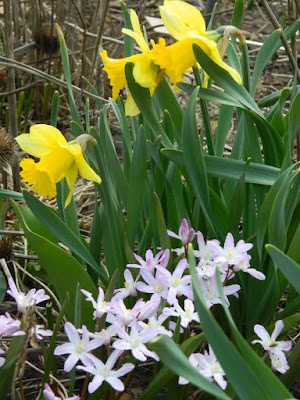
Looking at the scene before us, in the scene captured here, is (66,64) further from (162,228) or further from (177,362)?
(177,362)

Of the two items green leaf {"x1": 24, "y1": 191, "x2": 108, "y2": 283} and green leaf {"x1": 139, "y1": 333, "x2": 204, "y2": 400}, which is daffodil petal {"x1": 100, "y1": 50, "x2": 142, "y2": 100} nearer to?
green leaf {"x1": 24, "y1": 191, "x2": 108, "y2": 283}

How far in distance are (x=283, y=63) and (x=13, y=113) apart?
191cm

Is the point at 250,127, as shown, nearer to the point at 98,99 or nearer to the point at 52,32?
the point at 98,99

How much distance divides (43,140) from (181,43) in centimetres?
31

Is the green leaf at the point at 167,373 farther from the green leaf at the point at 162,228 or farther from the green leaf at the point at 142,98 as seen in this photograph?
the green leaf at the point at 142,98

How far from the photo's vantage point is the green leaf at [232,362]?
979 mm

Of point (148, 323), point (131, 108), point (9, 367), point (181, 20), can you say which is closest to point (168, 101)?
point (131, 108)

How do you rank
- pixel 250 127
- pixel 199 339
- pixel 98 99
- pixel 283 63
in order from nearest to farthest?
1. pixel 199 339
2. pixel 250 127
3. pixel 98 99
4. pixel 283 63

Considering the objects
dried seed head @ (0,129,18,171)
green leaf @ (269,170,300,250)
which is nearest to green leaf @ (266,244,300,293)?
green leaf @ (269,170,300,250)

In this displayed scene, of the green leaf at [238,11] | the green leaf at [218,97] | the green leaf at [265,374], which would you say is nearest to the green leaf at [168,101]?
the green leaf at [218,97]

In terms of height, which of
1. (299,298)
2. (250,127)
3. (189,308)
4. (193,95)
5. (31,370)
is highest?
(193,95)

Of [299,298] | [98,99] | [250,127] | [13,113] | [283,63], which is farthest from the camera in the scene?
[283,63]

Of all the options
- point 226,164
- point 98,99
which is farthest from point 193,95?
point 98,99

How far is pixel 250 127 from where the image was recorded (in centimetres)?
149
